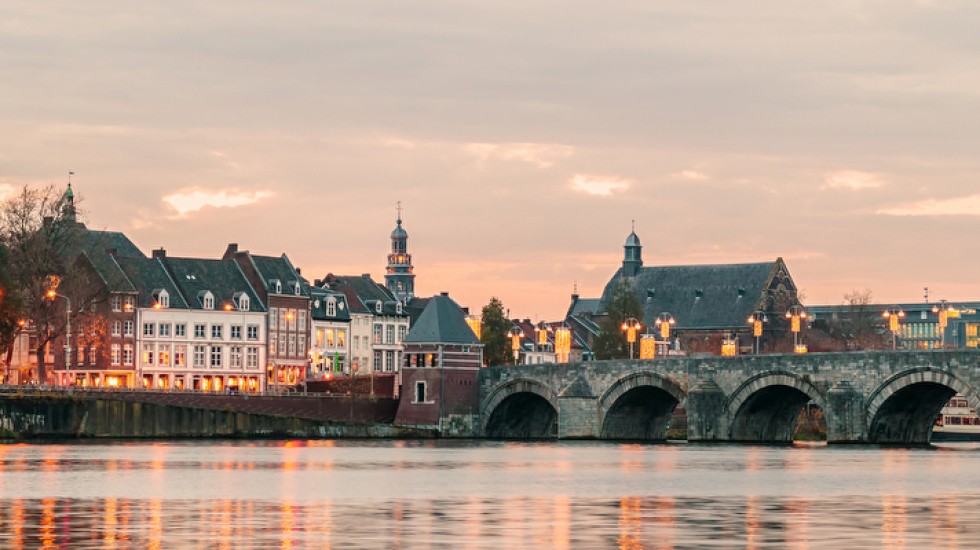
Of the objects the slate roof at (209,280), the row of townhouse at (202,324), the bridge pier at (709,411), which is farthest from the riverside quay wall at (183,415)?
the slate roof at (209,280)

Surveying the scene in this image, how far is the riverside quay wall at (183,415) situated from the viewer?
123 m

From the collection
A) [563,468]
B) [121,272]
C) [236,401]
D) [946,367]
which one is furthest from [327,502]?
[121,272]

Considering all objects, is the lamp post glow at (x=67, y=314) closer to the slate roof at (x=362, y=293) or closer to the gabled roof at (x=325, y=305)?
the gabled roof at (x=325, y=305)

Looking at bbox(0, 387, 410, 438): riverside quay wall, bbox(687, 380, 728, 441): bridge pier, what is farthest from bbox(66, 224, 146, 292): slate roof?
bbox(687, 380, 728, 441): bridge pier

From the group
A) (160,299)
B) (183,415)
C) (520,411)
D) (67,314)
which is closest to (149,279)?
(160,299)

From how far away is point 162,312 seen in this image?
15875 cm

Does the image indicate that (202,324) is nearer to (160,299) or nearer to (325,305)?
(160,299)

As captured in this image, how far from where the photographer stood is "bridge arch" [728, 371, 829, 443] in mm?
114750

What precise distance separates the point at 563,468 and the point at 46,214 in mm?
60948

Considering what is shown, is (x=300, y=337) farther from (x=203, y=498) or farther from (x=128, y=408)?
(x=203, y=498)

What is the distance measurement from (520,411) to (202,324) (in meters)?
34.6

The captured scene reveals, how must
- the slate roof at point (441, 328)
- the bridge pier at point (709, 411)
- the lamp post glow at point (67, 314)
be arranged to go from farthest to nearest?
the slate roof at point (441, 328), the lamp post glow at point (67, 314), the bridge pier at point (709, 411)

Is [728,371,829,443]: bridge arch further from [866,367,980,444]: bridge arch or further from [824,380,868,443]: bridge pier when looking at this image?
[866,367,980,444]: bridge arch

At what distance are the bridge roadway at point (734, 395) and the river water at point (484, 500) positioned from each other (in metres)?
12.7
